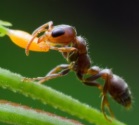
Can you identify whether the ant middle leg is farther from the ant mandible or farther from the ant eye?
the ant eye

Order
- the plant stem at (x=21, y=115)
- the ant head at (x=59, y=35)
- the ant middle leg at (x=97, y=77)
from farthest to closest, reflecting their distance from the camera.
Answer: the ant middle leg at (x=97, y=77)
the ant head at (x=59, y=35)
the plant stem at (x=21, y=115)

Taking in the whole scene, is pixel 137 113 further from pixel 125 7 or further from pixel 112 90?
pixel 125 7

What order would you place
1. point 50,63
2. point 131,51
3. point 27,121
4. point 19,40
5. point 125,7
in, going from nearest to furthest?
1. point 27,121
2. point 19,40
3. point 50,63
4. point 131,51
5. point 125,7

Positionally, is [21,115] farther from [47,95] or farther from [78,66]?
[78,66]

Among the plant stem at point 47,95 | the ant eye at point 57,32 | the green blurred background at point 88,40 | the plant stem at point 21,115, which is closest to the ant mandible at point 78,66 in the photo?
the ant eye at point 57,32

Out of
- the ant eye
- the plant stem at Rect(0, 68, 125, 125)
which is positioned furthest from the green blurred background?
the plant stem at Rect(0, 68, 125, 125)

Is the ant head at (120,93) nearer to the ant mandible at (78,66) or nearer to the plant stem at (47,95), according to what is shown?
the ant mandible at (78,66)

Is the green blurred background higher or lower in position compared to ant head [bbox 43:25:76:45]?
higher

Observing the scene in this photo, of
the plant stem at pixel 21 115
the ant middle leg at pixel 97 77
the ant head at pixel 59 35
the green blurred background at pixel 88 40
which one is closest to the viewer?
the plant stem at pixel 21 115

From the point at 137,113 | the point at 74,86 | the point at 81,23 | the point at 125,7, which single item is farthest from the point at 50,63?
the point at 125,7
